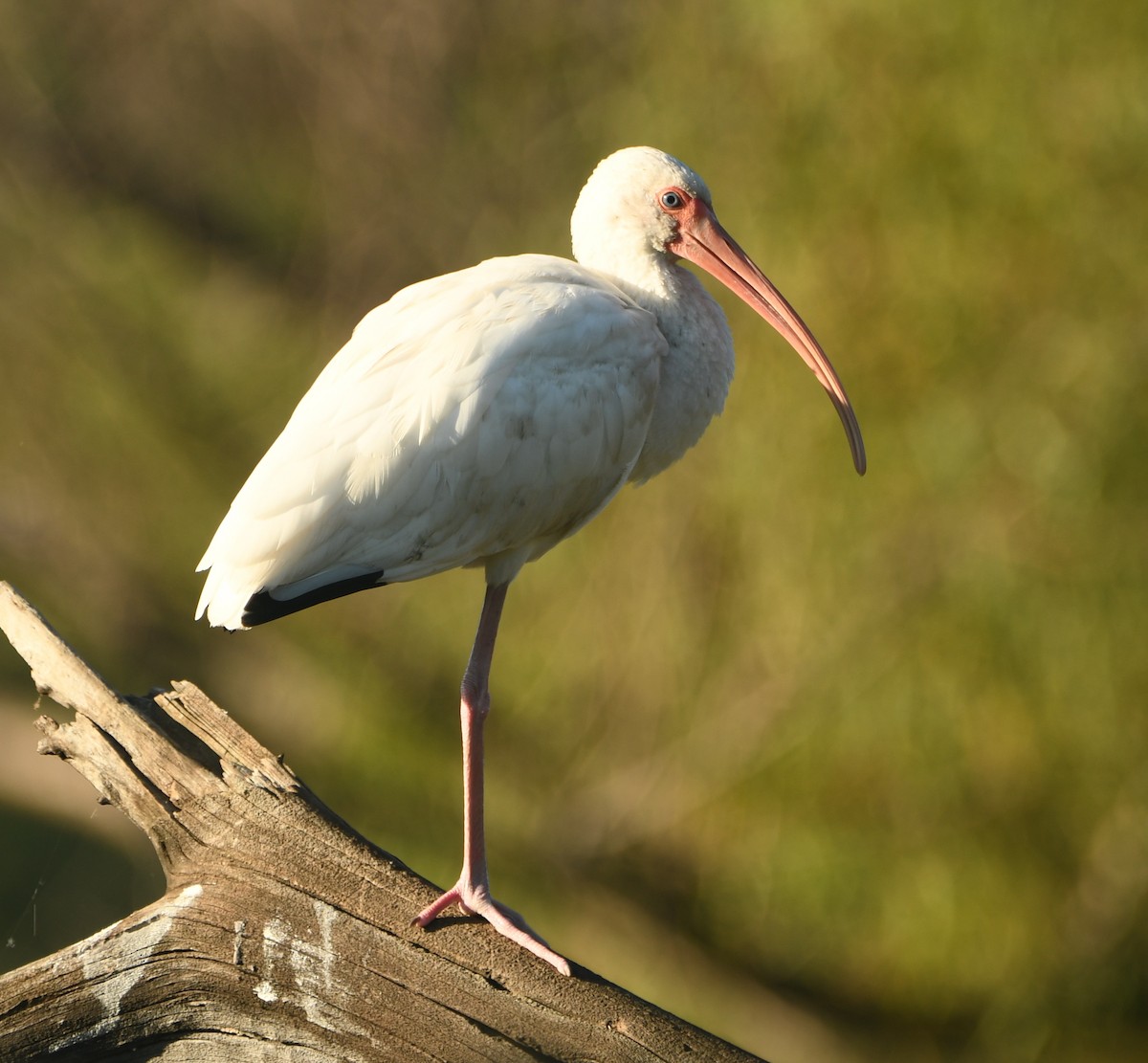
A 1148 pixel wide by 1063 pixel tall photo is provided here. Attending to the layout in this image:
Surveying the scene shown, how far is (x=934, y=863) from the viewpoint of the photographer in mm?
5711

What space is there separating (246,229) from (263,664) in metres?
2.15

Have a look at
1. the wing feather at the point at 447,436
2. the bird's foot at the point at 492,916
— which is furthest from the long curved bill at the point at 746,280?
the bird's foot at the point at 492,916

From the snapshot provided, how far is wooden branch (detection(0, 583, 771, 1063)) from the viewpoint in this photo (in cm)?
266

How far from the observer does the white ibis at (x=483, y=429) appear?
9.33 ft

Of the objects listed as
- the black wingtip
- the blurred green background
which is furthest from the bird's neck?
the blurred green background

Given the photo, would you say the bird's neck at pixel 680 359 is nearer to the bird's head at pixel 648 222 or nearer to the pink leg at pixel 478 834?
the bird's head at pixel 648 222

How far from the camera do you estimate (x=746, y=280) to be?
11.3 ft

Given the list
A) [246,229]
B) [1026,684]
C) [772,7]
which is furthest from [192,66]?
[1026,684]

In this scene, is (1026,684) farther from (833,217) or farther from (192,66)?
(192,66)

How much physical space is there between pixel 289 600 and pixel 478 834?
66 cm

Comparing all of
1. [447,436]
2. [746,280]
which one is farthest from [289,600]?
[746,280]

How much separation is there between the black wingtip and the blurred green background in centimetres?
314

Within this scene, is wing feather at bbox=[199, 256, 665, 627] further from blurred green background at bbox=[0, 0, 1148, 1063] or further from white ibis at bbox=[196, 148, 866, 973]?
blurred green background at bbox=[0, 0, 1148, 1063]

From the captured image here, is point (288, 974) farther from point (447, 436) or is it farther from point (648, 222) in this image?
point (648, 222)
